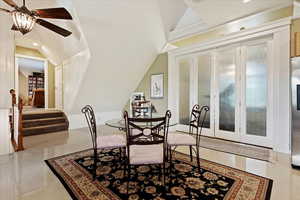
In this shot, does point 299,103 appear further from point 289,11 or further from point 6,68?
Result: point 6,68

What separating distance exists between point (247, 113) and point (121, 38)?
379cm

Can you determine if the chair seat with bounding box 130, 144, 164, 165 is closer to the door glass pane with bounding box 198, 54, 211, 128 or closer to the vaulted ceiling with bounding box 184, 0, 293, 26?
the door glass pane with bounding box 198, 54, 211, 128

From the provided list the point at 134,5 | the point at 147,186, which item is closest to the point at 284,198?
the point at 147,186

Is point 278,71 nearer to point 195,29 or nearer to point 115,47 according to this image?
point 195,29

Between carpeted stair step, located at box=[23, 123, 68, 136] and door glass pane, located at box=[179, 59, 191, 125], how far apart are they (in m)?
3.84

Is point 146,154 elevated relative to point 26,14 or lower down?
lower down

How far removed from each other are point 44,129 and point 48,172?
10.0 ft

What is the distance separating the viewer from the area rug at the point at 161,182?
1807 mm

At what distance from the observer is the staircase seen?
15.5 feet

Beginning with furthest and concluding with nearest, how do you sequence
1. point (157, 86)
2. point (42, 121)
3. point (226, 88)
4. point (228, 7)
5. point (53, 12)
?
point (157, 86) → point (42, 121) → point (226, 88) → point (228, 7) → point (53, 12)

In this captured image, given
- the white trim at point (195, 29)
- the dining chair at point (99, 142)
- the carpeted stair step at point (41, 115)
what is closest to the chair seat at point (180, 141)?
the dining chair at point (99, 142)

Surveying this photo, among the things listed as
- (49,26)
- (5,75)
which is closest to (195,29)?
(49,26)

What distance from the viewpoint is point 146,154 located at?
1.88 m

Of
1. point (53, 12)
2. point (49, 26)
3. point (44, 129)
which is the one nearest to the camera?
point (53, 12)
